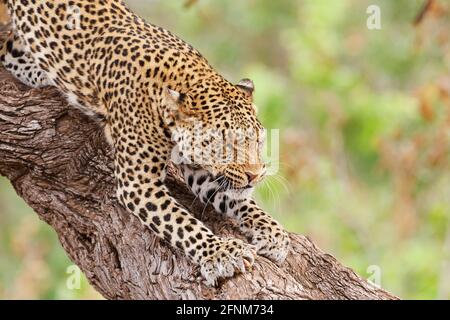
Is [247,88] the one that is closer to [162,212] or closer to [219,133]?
[219,133]

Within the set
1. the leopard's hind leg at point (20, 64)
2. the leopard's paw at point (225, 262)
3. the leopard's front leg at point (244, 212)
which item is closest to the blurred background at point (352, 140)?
the leopard's hind leg at point (20, 64)

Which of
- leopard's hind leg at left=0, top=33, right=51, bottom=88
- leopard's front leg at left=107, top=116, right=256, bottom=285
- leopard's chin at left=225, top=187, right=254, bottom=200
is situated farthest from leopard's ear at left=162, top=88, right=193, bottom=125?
leopard's hind leg at left=0, top=33, right=51, bottom=88

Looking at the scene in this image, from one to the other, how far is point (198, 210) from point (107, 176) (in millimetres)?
726

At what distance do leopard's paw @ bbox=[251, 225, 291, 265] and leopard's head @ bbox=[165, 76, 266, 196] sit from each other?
327 mm

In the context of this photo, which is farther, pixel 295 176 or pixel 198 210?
pixel 295 176

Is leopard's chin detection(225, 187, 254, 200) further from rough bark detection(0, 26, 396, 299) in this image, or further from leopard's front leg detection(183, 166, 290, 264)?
rough bark detection(0, 26, 396, 299)

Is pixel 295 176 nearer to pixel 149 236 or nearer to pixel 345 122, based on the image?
pixel 345 122

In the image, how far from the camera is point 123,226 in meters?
6.66

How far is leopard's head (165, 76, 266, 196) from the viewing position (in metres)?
6.40

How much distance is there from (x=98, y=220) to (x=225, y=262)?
1180mm

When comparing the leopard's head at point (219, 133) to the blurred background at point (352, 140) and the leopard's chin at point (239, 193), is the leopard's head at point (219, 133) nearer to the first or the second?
the leopard's chin at point (239, 193)

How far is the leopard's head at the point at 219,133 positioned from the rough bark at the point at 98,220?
519 millimetres

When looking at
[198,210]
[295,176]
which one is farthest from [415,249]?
[198,210]
